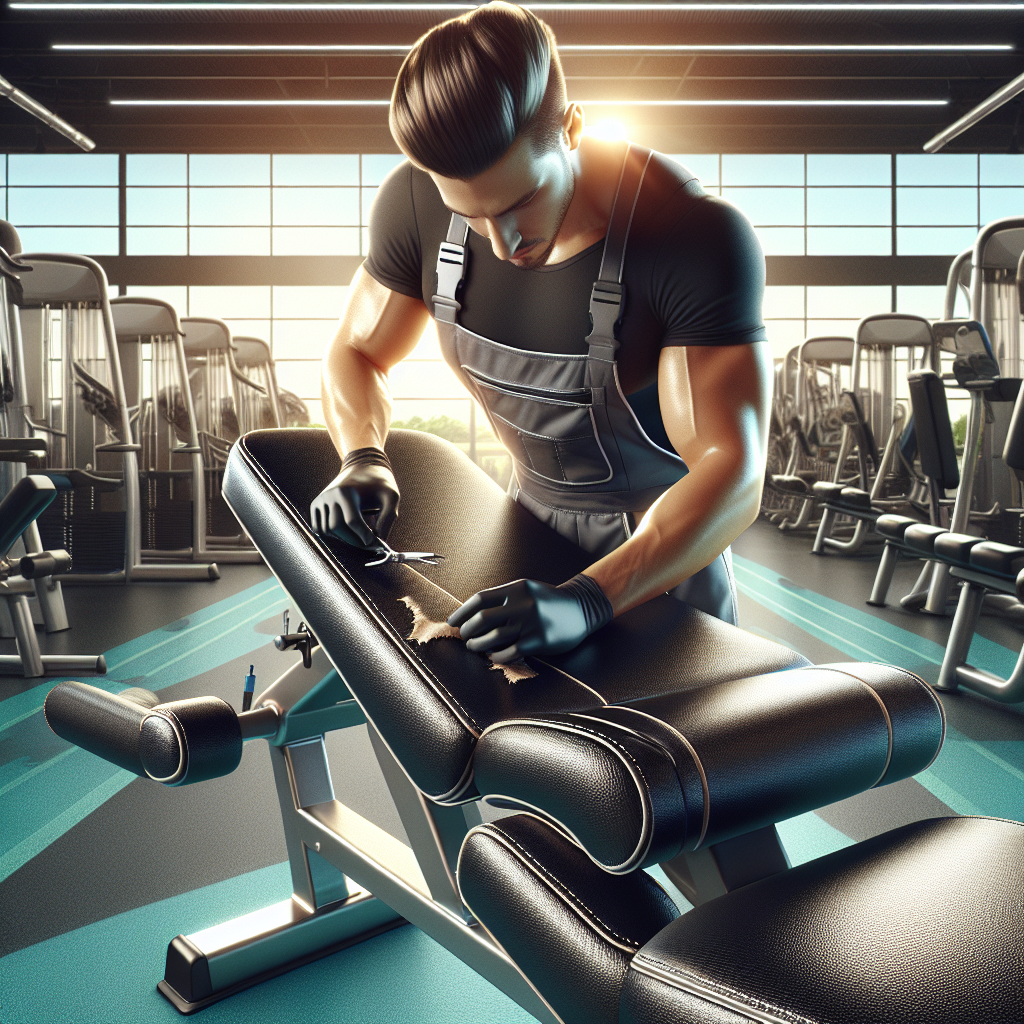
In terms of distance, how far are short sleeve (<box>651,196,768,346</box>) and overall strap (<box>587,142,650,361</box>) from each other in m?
0.05

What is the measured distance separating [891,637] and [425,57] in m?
3.67

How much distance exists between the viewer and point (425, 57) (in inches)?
34.3

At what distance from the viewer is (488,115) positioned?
2.73 feet

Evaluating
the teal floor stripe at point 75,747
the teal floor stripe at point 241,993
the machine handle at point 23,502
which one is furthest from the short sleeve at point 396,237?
the machine handle at point 23,502

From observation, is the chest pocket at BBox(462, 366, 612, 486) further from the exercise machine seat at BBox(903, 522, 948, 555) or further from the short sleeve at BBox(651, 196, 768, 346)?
the exercise machine seat at BBox(903, 522, 948, 555)

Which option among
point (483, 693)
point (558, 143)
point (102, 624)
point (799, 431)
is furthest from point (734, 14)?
point (483, 693)

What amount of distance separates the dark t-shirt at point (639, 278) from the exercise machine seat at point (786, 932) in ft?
2.04

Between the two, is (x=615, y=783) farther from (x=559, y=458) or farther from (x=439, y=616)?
(x=559, y=458)

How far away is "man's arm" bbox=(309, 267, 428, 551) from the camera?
972 mm

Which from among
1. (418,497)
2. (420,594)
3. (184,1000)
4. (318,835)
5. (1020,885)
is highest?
(418,497)

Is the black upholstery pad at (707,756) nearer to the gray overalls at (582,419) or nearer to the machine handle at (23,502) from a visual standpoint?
the gray overalls at (582,419)

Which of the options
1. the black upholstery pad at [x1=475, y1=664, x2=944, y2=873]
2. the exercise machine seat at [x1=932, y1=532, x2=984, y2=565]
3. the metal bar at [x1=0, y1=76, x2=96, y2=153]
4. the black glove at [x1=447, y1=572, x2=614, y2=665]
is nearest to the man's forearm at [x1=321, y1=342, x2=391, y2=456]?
the black glove at [x1=447, y1=572, x2=614, y2=665]

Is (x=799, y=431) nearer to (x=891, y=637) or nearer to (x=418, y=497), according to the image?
(x=891, y=637)

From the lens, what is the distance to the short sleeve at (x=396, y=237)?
1220 millimetres
